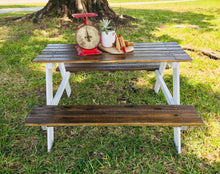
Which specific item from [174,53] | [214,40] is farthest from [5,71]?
[214,40]

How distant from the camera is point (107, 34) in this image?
2166mm

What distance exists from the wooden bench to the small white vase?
2.38 ft

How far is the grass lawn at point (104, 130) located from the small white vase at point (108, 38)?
0.95 metres

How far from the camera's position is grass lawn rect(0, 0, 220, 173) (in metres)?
1.93

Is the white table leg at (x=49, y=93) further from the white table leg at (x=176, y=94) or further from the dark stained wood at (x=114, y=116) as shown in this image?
the white table leg at (x=176, y=94)

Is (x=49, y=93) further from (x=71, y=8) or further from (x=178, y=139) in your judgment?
(x=71, y=8)

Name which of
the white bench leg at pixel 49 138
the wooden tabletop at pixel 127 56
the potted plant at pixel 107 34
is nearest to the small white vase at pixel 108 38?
the potted plant at pixel 107 34

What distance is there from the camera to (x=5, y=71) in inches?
145

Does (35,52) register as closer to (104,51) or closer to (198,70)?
(104,51)

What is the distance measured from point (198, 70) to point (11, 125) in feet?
10.4

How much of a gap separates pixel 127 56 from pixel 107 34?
1.14 feet

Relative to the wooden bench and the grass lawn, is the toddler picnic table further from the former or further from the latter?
the grass lawn

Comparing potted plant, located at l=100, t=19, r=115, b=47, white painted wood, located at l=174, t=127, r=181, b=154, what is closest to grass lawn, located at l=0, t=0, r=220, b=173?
white painted wood, located at l=174, t=127, r=181, b=154

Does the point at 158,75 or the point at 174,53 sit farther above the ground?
the point at 174,53
